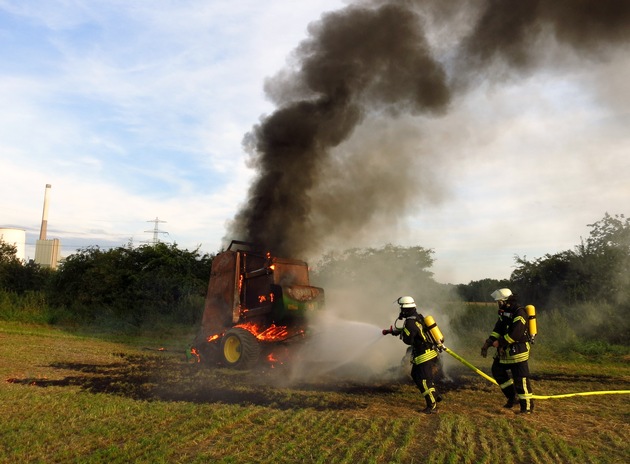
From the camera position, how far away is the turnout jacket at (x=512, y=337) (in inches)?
285

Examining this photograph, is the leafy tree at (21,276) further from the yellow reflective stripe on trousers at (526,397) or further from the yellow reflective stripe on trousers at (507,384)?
the yellow reflective stripe on trousers at (526,397)

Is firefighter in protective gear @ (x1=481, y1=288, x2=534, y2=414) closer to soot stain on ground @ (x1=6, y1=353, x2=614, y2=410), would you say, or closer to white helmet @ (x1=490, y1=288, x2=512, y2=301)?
white helmet @ (x1=490, y1=288, x2=512, y2=301)

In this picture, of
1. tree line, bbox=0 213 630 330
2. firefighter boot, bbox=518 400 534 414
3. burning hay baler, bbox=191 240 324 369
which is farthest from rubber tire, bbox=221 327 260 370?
firefighter boot, bbox=518 400 534 414

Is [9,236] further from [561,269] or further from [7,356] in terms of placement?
[561,269]

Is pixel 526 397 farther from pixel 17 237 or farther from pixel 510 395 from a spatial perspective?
pixel 17 237

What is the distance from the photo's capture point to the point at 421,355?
7348 millimetres

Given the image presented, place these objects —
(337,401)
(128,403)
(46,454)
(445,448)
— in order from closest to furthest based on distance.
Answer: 1. (46,454)
2. (445,448)
3. (128,403)
4. (337,401)

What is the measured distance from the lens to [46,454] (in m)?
5.04

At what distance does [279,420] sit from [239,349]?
4.49m

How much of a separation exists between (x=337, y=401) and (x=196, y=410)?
2220 millimetres

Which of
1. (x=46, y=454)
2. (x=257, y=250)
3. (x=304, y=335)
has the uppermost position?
A: (x=257, y=250)

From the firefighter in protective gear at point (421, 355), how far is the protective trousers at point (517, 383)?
994 mm

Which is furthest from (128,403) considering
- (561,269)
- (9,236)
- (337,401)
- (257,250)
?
(9,236)

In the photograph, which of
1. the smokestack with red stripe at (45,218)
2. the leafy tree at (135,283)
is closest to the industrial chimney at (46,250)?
the smokestack with red stripe at (45,218)
